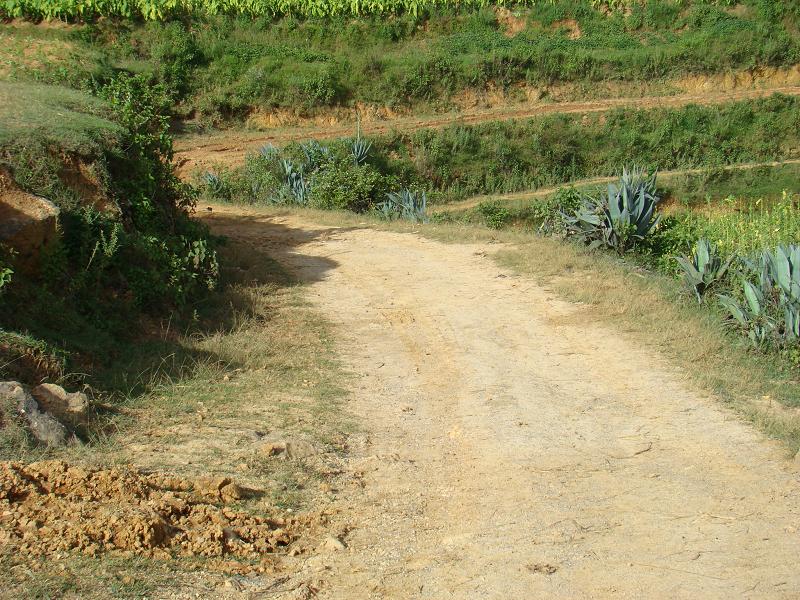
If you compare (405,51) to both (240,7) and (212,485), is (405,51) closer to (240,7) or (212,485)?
(240,7)

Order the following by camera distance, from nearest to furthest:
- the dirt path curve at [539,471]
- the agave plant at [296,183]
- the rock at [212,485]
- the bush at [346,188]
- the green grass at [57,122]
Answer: the dirt path curve at [539,471], the rock at [212,485], the green grass at [57,122], the bush at [346,188], the agave plant at [296,183]

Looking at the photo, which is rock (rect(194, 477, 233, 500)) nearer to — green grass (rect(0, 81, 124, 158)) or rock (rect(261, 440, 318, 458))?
rock (rect(261, 440, 318, 458))

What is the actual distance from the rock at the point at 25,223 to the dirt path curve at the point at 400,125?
12948 millimetres

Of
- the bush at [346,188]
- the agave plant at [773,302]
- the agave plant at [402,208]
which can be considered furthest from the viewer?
the bush at [346,188]

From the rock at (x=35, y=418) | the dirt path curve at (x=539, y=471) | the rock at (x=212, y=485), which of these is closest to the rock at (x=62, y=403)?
the rock at (x=35, y=418)

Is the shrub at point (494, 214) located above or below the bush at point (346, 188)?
below

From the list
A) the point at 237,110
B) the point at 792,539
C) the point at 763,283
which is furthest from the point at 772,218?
the point at 237,110

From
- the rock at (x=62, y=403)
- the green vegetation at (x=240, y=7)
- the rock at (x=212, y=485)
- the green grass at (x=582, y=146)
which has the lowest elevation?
the green grass at (x=582, y=146)

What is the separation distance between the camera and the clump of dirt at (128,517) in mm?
4402

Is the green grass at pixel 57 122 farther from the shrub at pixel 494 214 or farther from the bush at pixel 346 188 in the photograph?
the shrub at pixel 494 214

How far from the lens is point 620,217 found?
1199 cm

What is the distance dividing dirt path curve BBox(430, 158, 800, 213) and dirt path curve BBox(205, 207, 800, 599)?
12237 mm

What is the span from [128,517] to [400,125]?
21615 millimetres

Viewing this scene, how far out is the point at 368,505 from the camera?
17.7ft
